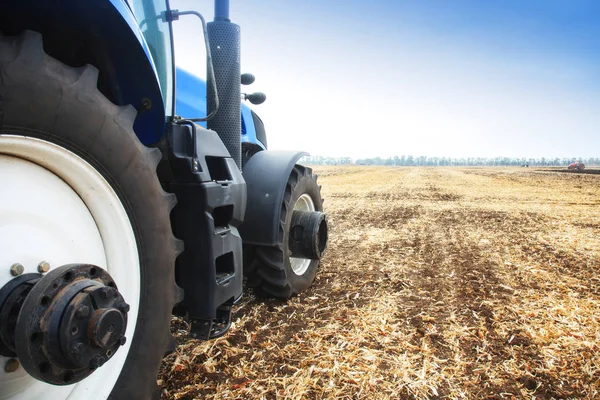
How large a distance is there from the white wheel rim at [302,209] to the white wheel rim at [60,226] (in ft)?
8.19

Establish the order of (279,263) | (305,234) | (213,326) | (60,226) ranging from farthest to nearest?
(305,234), (279,263), (213,326), (60,226)

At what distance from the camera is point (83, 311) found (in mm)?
1229

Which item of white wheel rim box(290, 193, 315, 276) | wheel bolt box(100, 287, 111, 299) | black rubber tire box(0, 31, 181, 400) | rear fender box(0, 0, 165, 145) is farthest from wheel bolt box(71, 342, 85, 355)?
white wheel rim box(290, 193, 315, 276)

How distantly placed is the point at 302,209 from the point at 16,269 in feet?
10.2

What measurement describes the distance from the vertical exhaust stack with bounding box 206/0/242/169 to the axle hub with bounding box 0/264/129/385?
1.58 metres

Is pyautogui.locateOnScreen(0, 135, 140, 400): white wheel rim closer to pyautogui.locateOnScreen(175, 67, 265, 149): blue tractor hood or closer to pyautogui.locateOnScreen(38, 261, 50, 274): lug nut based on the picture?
pyautogui.locateOnScreen(38, 261, 50, 274): lug nut

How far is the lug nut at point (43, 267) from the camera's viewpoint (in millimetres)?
1354

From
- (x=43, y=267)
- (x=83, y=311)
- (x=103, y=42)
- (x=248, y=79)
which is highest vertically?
(x=248, y=79)

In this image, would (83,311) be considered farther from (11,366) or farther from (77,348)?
(11,366)

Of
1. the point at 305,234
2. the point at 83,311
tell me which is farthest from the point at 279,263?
the point at 83,311

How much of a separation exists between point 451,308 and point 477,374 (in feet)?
3.72

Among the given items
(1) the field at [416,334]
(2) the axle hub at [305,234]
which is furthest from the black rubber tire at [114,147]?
(2) the axle hub at [305,234]

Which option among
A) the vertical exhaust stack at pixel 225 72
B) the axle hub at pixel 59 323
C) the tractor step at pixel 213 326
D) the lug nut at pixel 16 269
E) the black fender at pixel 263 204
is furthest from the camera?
the black fender at pixel 263 204

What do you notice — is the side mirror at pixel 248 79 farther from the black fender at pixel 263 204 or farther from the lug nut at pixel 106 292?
the lug nut at pixel 106 292
